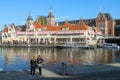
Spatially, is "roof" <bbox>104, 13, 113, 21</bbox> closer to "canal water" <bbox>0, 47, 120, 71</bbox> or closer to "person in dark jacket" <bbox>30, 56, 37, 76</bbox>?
"canal water" <bbox>0, 47, 120, 71</bbox>

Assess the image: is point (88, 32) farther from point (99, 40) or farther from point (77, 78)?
point (77, 78)

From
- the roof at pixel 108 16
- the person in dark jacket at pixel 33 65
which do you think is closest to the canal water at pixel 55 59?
the person in dark jacket at pixel 33 65

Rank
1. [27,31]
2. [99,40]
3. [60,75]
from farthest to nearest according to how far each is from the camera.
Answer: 1. [27,31]
2. [99,40]
3. [60,75]

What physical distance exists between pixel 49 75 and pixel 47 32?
151 m

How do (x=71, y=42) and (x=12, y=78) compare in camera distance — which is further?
(x=71, y=42)

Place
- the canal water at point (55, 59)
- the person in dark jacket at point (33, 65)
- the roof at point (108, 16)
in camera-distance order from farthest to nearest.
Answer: the roof at point (108, 16) → the canal water at point (55, 59) → the person in dark jacket at point (33, 65)

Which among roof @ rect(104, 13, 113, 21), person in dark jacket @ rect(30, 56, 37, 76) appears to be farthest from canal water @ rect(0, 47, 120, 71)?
roof @ rect(104, 13, 113, 21)

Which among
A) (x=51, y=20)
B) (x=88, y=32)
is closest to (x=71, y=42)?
(x=88, y=32)

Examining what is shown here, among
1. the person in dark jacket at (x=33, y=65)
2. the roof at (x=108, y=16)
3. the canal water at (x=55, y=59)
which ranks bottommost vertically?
the canal water at (x=55, y=59)

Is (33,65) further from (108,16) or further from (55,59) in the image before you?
(108,16)

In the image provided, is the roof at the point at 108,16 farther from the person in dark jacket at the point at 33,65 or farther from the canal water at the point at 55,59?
the person in dark jacket at the point at 33,65

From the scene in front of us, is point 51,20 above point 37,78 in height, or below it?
above

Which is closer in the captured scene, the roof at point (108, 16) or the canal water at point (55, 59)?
the canal water at point (55, 59)

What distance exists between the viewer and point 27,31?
193 metres
